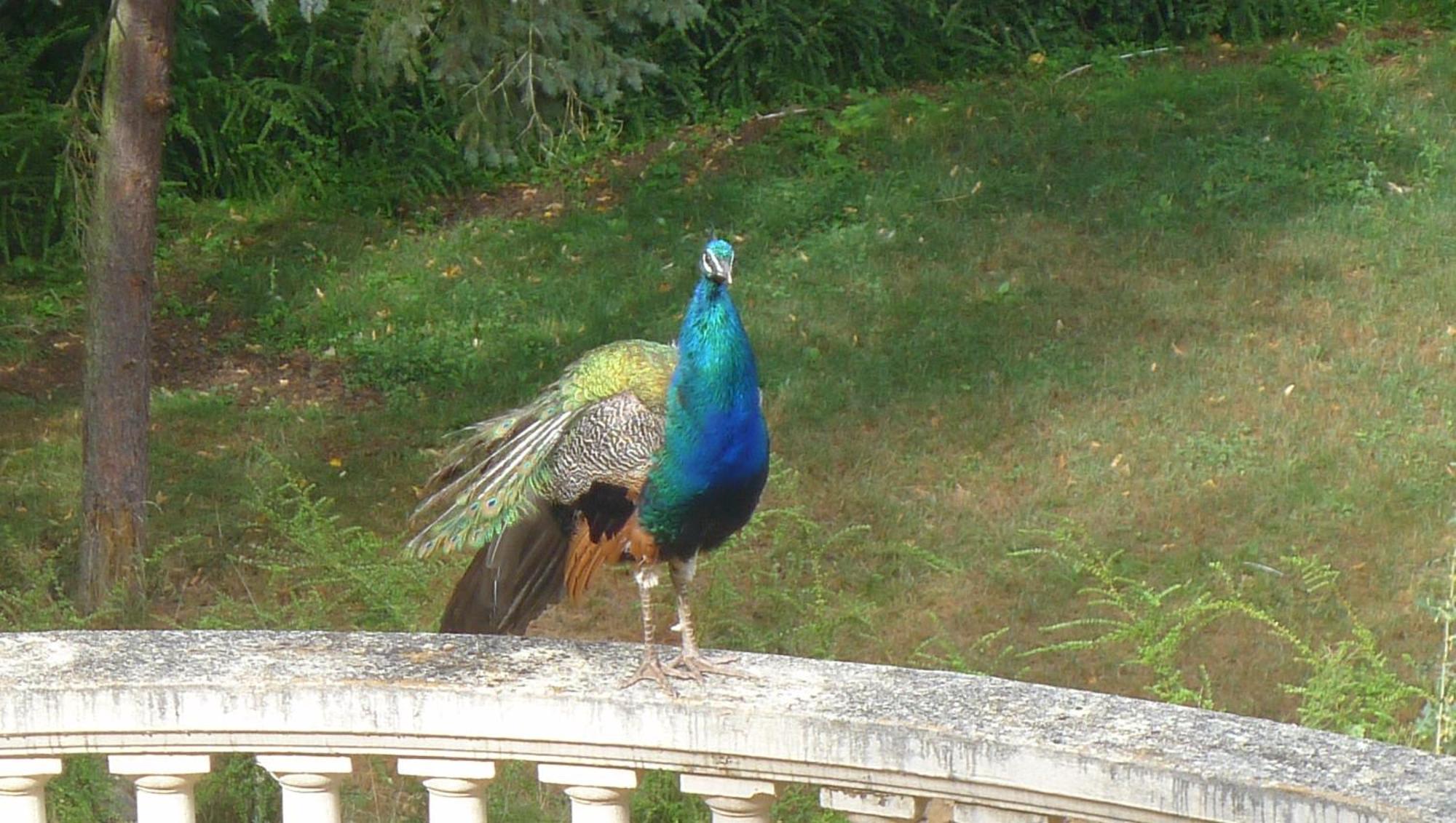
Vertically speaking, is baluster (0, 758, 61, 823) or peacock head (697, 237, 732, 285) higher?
peacock head (697, 237, 732, 285)

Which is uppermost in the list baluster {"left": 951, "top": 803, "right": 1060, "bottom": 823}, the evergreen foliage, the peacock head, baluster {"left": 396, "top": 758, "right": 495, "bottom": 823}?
the evergreen foliage

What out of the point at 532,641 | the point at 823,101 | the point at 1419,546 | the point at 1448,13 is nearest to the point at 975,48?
the point at 823,101

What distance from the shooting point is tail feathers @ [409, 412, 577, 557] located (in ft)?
13.1

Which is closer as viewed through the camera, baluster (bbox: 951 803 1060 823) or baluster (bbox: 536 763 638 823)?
baluster (bbox: 951 803 1060 823)

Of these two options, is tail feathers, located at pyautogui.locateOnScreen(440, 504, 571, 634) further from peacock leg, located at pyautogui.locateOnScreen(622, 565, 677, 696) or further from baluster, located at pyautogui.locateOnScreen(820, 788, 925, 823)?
baluster, located at pyautogui.locateOnScreen(820, 788, 925, 823)

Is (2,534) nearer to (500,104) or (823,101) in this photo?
(500,104)

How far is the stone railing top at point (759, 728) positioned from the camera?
2730 millimetres

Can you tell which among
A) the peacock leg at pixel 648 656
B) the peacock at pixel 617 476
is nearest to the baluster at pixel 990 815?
the peacock leg at pixel 648 656

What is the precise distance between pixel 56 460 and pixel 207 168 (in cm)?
368

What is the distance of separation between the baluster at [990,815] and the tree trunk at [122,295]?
13.9 ft

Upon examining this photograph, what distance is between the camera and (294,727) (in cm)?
301

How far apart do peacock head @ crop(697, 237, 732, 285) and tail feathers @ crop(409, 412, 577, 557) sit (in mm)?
541

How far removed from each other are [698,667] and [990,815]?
0.71 m

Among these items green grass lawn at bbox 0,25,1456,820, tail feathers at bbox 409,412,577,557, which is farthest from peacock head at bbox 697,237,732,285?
A: green grass lawn at bbox 0,25,1456,820
